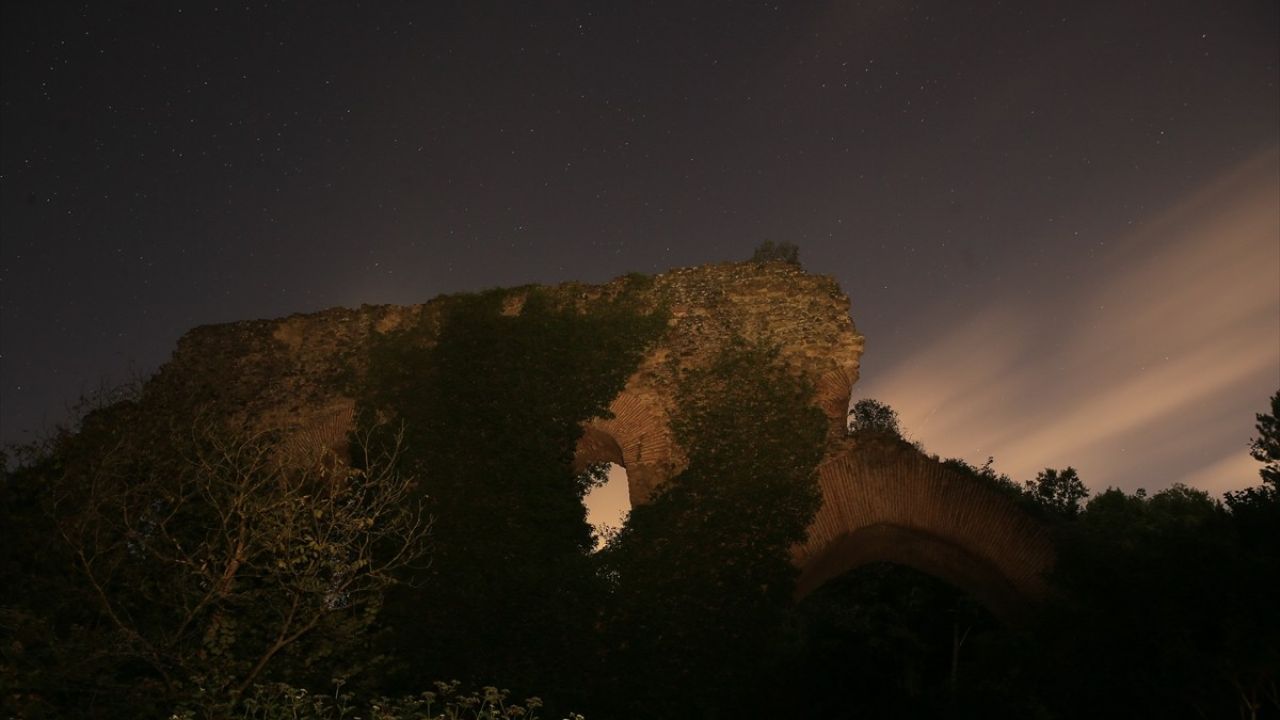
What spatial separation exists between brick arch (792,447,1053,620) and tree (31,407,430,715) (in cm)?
575

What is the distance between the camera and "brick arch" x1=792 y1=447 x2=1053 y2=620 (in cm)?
1112

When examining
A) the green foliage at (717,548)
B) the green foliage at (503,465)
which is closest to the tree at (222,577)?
the green foliage at (503,465)

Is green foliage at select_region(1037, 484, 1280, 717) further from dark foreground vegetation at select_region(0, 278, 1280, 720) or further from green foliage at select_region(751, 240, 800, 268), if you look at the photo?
green foliage at select_region(751, 240, 800, 268)

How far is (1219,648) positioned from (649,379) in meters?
7.99

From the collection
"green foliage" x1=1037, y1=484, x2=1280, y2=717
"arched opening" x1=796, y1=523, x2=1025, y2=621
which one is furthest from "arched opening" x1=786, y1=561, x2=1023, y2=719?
"green foliage" x1=1037, y1=484, x2=1280, y2=717

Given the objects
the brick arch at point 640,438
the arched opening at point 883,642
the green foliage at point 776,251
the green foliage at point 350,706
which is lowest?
the green foliage at point 350,706

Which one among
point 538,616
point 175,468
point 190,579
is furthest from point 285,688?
point 175,468

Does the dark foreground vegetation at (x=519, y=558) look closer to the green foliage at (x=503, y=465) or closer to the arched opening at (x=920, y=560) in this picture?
the green foliage at (x=503, y=465)

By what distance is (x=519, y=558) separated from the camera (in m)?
10.5

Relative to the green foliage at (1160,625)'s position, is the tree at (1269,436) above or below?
above

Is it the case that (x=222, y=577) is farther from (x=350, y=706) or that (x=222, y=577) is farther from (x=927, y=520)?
(x=927, y=520)

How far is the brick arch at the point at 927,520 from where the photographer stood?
11125 millimetres

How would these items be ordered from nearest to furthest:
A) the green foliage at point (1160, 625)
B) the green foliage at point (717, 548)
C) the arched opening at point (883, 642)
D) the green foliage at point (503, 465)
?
1. the green foliage at point (717, 548)
2. the green foliage at point (1160, 625)
3. the green foliage at point (503, 465)
4. the arched opening at point (883, 642)

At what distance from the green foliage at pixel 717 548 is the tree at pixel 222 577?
3063 millimetres
